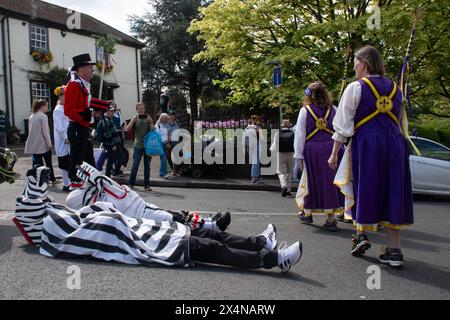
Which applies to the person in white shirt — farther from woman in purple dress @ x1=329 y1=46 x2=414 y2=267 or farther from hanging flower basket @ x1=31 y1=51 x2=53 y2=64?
hanging flower basket @ x1=31 y1=51 x2=53 y2=64

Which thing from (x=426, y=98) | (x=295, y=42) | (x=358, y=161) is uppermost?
(x=295, y=42)

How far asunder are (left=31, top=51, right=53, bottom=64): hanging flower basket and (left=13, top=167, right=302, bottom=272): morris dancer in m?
22.9

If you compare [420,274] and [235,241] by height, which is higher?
[235,241]

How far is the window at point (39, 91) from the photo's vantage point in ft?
83.6

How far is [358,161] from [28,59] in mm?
24518

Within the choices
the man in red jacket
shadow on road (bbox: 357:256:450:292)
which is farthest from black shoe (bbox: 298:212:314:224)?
the man in red jacket

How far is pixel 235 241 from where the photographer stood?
4.32m

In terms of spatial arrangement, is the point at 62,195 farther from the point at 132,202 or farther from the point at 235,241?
the point at 235,241

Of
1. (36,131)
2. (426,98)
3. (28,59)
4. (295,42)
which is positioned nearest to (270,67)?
(295,42)

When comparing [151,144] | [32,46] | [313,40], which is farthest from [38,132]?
[32,46]

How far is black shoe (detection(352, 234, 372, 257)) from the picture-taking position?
472 centimetres

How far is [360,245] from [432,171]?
249 inches
